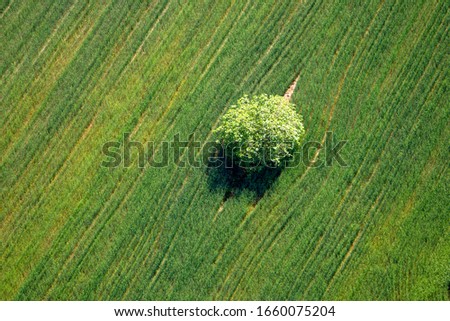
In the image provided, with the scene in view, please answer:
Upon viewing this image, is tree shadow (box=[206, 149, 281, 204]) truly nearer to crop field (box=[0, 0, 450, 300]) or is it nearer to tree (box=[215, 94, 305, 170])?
crop field (box=[0, 0, 450, 300])

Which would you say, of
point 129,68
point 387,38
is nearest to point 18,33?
point 129,68

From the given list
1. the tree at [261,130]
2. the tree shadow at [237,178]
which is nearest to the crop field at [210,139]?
the tree shadow at [237,178]

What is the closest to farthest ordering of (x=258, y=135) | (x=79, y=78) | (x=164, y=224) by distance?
(x=258, y=135)
(x=164, y=224)
(x=79, y=78)

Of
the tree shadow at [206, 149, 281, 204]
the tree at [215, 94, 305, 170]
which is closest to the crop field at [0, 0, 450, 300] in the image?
the tree shadow at [206, 149, 281, 204]

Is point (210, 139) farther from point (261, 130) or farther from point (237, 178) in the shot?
point (261, 130)

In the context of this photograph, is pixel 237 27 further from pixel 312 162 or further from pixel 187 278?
pixel 187 278

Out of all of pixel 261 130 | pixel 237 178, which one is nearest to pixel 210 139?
pixel 237 178
